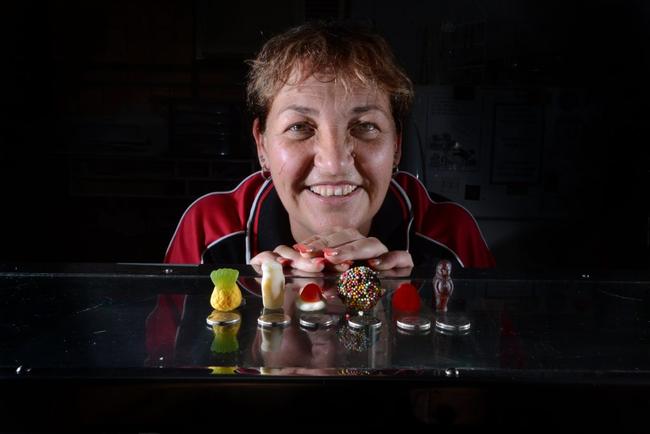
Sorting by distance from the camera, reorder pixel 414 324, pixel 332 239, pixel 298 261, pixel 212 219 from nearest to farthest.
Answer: pixel 414 324, pixel 298 261, pixel 332 239, pixel 212 219

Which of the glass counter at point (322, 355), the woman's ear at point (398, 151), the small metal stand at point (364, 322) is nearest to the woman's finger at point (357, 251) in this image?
the woman's ear at point (398, 151)

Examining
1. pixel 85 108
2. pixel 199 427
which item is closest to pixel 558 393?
pixel 199 427

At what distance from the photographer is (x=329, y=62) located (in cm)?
130

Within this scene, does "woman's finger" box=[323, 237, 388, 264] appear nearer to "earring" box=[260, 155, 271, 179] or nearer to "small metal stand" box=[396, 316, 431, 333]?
"earring" box=[260, 155, 271, 179]

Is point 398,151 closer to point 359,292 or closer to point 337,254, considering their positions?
point 337,254

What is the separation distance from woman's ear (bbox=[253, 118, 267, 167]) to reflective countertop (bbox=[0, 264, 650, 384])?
1.82 ft

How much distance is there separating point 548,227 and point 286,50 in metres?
0.88

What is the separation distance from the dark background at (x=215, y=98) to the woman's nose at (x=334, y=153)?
8.8 inches

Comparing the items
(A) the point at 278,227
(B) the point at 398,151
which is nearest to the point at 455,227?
(B) the point at 398,151

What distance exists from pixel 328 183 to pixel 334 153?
0.08 m

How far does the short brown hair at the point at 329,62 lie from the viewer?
1312 millimetres

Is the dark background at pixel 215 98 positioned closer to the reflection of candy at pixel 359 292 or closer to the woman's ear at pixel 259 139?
the woman's ear at pixel 259 139

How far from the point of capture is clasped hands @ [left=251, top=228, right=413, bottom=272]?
1.16m

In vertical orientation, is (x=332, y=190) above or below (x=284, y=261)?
above
